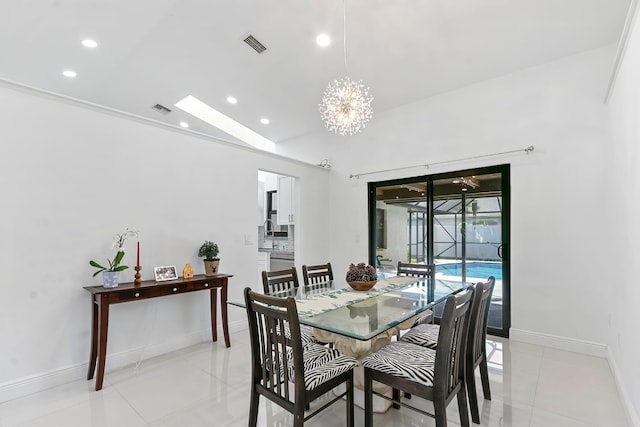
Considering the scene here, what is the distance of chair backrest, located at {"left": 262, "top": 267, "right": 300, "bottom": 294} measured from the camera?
8.97 feet

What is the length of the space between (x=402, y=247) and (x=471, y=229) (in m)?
1.08

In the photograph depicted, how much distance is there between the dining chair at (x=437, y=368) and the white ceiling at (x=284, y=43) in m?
2.82

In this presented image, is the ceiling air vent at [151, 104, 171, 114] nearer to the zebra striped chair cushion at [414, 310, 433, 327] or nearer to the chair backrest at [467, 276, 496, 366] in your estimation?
the zebra striped chair cushion at [414, 310, 433, 327]

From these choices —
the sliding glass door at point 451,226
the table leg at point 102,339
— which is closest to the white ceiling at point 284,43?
the sliding glass door at point 451,226

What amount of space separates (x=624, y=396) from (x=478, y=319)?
131 cm

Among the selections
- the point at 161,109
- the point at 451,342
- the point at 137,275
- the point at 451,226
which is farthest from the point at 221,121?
the point at 451,342

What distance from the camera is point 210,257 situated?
353 cm

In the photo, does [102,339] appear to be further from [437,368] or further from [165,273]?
[437,368]

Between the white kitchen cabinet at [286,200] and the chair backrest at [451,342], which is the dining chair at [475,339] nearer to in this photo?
the chair backrest at [451,342]

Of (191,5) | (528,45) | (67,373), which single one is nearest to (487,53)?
(528,45)

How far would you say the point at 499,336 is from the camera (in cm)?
378

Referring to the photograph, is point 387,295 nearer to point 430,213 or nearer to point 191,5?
point 430,213

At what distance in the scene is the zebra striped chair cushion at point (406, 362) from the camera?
174 centimetres

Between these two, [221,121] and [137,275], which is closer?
[137,275]
